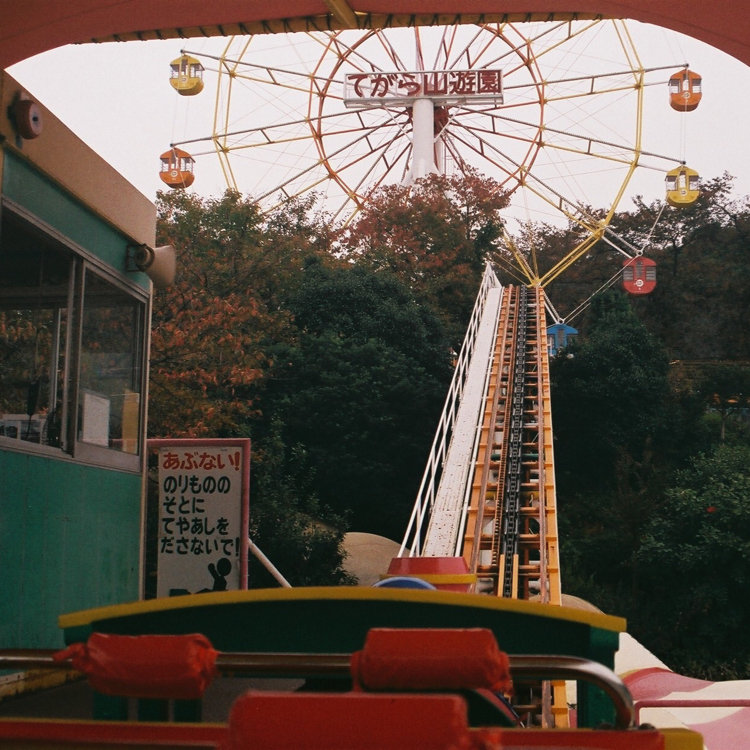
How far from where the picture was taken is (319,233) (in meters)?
27.5

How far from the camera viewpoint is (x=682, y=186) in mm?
29156

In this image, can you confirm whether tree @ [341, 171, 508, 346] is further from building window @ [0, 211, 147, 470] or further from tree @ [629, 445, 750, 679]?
building window @ [0, 211, 147, 470]

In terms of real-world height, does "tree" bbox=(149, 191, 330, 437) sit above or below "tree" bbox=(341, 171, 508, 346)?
below

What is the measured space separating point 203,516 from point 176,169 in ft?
82.1

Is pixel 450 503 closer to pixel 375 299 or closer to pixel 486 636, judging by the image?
pixel 375 299

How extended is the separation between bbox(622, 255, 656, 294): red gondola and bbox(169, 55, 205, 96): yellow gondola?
45.3ft

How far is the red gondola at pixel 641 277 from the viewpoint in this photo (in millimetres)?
28922

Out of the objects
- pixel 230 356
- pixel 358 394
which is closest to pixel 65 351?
pixel 230 356

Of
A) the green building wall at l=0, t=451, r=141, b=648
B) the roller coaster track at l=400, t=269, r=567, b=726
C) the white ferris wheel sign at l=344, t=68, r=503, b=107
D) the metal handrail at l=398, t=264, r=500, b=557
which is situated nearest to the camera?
the green building wall at l=0, t=451, r=141, b=648

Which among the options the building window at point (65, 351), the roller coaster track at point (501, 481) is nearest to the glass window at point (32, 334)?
the building window at point (65, 351)

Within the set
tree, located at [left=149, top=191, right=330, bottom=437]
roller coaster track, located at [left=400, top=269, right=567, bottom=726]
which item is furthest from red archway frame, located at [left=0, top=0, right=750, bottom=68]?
tree, located at [left=149, top=191, right=330, bottom=437]

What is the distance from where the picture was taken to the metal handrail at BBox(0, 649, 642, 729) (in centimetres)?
181

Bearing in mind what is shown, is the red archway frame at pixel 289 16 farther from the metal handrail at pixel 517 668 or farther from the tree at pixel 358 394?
the tree at pixel 358 394

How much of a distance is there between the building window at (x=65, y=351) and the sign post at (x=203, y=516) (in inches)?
19.2
